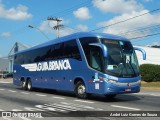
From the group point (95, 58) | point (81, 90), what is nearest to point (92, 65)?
point (95, 58)

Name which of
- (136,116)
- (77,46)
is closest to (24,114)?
(136,116)

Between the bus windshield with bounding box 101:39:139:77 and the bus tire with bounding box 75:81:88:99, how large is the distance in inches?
94.0

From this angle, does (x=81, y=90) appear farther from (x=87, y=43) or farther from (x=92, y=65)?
(x=87, y=43)

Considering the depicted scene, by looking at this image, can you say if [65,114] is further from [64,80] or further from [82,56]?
[64,80]

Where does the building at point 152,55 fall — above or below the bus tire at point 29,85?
above

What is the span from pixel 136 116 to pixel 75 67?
8436mm

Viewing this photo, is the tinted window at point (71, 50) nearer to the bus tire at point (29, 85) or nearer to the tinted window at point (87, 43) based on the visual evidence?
the tinted window at point (87, 43)

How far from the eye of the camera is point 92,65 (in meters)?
18.8

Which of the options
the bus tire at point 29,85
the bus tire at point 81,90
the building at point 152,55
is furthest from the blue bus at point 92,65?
the building at point 152,55

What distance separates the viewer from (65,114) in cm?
1323

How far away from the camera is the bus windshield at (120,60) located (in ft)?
58.7

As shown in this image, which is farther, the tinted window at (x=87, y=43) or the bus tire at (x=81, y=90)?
the bus tire at (x=81, y=90)

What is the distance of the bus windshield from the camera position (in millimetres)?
17891

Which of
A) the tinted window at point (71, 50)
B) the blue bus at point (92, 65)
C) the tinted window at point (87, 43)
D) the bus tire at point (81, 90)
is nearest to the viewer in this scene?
the blue bus at point (92, 65)
